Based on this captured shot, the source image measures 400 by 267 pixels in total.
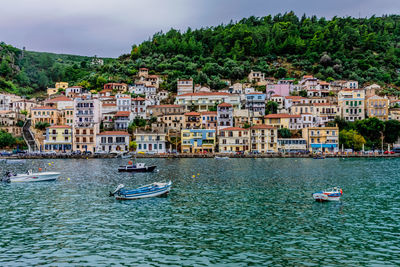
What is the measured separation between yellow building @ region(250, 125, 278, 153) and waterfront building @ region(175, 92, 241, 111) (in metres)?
17.5

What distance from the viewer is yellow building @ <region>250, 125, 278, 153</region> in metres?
84.0

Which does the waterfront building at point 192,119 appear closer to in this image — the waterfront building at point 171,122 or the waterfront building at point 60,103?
the waterfront building at point 171,122

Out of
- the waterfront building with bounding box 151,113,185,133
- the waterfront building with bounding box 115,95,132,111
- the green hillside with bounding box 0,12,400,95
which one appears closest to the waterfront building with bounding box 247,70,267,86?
the green hillside with bounding box 0,12,400,95

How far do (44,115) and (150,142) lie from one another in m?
30.1

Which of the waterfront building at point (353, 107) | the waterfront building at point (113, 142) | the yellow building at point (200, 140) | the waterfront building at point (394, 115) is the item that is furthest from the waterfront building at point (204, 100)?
the waterfront building at point (394, 115)

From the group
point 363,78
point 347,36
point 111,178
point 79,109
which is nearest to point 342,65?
point 363,78

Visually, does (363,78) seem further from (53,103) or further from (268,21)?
(53,103)

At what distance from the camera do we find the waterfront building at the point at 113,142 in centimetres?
8562

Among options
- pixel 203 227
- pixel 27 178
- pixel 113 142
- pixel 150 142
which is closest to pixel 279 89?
pixel 150 142

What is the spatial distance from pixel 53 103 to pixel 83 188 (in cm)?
7117

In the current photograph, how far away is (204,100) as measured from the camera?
102 meters

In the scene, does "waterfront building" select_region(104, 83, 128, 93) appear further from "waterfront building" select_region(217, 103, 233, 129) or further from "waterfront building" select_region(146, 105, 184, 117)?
"waterfront building" select_region(217, 103, 233, 129)

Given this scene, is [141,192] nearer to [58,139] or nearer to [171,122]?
[171,122]

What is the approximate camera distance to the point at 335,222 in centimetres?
2153
